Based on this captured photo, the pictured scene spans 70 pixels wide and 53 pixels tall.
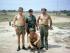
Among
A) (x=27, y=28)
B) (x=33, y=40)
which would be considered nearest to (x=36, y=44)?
(x=33, y=40)

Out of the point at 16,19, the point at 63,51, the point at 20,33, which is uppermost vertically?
the point at 16,19

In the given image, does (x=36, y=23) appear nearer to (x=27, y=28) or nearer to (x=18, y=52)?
(x=27, y=28)

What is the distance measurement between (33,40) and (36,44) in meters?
0.21

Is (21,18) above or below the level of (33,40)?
above

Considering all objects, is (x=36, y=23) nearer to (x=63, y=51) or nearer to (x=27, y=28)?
(x=27, y=28)

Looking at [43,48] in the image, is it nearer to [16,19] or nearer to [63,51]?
[63,51]

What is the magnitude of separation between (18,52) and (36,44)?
2.56 ft

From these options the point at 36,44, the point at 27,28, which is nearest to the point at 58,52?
the point at 36,44

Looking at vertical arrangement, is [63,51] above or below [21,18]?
below

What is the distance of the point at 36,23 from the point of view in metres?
9.17

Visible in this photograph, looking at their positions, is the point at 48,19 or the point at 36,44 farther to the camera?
the point at 48,19

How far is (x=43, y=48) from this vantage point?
9.43m

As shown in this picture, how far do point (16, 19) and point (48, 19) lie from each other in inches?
53.9

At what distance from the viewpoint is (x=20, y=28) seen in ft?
29.0
